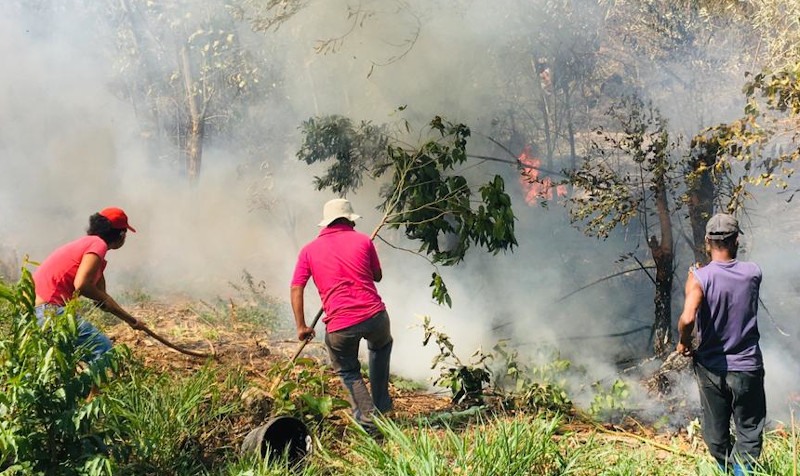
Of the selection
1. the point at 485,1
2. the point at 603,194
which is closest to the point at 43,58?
the point at 485,1

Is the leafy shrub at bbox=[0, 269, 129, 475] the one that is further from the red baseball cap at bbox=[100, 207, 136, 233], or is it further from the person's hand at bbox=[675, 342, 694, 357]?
the person's hand at bbox=[675, 342, 694, 357]

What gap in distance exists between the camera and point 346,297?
12.7 ft

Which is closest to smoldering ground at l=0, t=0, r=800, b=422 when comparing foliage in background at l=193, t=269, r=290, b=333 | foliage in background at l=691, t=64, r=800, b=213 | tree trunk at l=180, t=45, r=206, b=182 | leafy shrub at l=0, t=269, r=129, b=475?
tree trunk at l=180, t=45, r=206, b=182

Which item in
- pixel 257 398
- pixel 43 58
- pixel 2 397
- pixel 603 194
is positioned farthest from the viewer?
pixel 43 58

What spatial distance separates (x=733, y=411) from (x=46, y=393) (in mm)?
2971

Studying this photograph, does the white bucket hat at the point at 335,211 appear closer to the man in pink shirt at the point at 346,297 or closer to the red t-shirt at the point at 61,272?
the man in pink shirt at the point at 346,297

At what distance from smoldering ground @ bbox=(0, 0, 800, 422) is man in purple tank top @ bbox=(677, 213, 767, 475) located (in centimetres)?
374

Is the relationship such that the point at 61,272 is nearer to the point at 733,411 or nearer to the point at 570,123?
the point at 733,411

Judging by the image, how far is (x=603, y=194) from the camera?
666cm

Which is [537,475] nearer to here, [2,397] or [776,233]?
[2,397]

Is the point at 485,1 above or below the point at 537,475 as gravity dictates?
above

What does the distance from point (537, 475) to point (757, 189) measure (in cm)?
1117

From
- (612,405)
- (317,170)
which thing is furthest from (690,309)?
(317,170)

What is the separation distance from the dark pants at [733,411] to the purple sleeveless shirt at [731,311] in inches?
2.3
